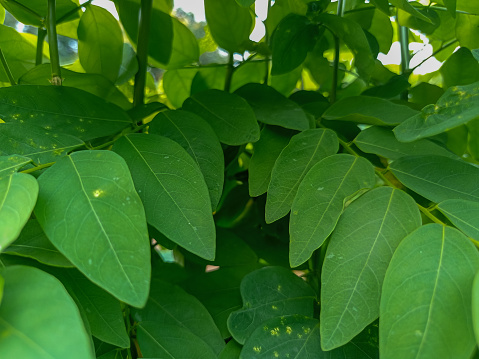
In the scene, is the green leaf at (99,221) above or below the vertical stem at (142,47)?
below

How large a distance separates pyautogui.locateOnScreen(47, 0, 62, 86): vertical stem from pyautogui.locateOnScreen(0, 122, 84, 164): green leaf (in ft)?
0.22

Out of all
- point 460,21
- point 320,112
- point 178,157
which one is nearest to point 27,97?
point 178,157

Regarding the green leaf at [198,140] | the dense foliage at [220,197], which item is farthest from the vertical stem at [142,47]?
the green leaf at [198,140]

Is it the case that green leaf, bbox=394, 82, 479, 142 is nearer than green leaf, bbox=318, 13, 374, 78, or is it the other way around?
green leaf, bbox=394, 82, 479, 142

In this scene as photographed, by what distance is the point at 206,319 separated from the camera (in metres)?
0.36

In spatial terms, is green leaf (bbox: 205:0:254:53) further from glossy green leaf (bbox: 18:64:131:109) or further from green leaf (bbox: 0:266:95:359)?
green leaf (bbox: 0:266:95:359)

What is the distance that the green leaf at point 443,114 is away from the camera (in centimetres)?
26

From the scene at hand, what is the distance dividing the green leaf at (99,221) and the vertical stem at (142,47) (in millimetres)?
198

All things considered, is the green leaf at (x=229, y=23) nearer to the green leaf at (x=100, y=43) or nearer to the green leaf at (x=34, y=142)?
the green leaf at (x=100, y=43)

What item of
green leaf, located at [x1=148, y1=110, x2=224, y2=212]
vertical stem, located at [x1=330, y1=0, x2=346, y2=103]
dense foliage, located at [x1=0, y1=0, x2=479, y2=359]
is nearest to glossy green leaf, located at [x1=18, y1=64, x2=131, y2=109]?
dense foliage, located at [x1=0, y1=0, x2=479, y2=359]

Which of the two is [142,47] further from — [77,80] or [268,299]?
[268,299]

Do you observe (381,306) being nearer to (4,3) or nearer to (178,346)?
(178,346)

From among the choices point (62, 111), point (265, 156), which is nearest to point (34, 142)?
point (62, 111)

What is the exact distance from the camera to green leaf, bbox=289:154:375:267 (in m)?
0.27
